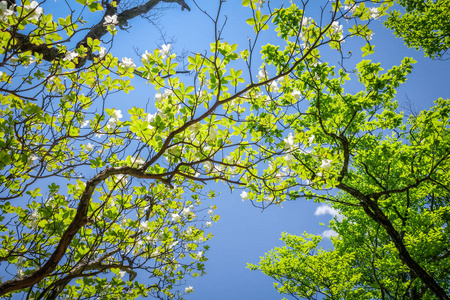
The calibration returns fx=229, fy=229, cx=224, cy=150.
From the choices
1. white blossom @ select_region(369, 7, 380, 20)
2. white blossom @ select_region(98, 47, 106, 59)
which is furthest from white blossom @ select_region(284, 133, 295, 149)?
white blossom @ select_region(98, 47, 106, 59)

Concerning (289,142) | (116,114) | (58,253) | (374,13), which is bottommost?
(58,253)

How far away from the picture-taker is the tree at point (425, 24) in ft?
16.4

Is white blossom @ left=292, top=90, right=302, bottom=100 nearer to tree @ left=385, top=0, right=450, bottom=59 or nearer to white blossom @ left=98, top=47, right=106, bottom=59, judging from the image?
white blossom @ left=98, top=47, right=106, bottom=59

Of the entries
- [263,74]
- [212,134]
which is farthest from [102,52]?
[263,74]

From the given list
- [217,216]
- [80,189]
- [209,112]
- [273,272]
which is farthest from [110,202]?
[273,272]

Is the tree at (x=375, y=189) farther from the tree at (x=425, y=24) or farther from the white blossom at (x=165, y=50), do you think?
the white blossom at (x=165, y=50)

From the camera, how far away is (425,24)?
5234mm

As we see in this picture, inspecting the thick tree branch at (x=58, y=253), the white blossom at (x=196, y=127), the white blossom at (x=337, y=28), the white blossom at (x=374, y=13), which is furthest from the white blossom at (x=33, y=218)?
the white blossom at (x=374, y=13)

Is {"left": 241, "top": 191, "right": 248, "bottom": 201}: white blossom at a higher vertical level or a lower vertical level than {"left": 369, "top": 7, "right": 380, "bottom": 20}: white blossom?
lower

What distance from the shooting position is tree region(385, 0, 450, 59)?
5004 millimetres

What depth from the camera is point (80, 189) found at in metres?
2.18

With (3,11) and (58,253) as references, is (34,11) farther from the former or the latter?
(58,253)

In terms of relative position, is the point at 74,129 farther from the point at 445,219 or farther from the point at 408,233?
the point at 445,219

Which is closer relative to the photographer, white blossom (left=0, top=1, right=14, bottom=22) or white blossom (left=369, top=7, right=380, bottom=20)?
white blossom (left=0, top=1, right=14, bottom=22)
